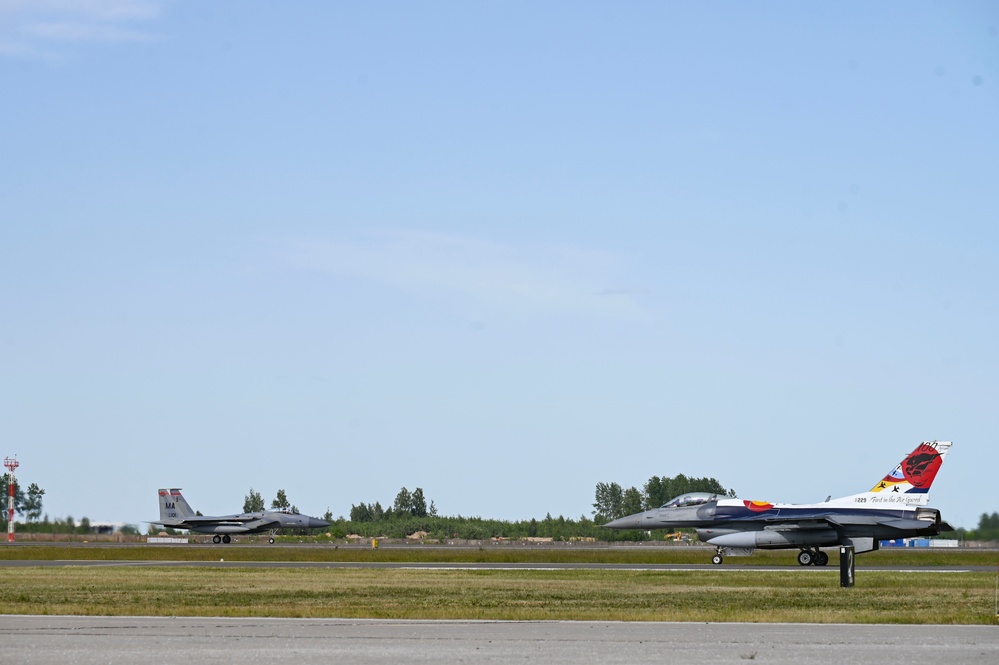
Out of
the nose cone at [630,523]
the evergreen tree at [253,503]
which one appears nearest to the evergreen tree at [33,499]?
the evergreen tree at [253,503]

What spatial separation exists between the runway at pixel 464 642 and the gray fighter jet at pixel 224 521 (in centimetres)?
5941

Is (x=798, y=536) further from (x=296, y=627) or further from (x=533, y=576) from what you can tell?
(x=296, y=627)

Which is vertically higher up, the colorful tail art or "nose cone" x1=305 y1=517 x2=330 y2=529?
the colorful tail art

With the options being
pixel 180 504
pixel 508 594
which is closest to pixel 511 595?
pixel 508 594

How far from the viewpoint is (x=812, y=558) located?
40.7 meters

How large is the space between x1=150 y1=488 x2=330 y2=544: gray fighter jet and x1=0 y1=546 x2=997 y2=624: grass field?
1688 inches

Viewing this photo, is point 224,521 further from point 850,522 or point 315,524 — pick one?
point 850,522

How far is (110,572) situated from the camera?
33.1m

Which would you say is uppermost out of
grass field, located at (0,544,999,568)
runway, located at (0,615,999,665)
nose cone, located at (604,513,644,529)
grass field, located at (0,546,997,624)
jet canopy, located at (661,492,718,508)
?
jet canopy, located at (661,492,718,508)

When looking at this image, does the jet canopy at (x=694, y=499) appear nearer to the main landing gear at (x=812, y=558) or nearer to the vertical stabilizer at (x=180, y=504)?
the main landing gear at (x=812, y=558)

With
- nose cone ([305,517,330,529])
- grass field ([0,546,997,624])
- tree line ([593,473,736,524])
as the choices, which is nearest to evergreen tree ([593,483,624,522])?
tree line ([593,473,736,524])

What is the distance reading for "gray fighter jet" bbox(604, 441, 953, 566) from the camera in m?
41.0

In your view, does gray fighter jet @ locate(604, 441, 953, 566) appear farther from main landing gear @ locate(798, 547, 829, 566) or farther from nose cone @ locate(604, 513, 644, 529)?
nose cone @ locate(604, 513, 644, 529)

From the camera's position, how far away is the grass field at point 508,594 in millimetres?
18906
